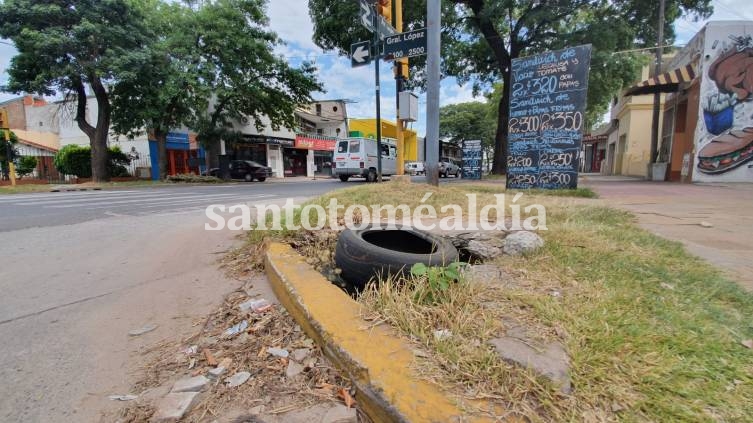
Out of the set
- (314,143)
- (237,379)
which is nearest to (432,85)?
(237,379)

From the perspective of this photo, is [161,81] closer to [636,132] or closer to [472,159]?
[472,159]

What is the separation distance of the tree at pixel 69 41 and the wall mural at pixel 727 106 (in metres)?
19.6

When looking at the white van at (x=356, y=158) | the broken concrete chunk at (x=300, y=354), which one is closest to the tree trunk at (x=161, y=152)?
the white van at (x=356, y=158)

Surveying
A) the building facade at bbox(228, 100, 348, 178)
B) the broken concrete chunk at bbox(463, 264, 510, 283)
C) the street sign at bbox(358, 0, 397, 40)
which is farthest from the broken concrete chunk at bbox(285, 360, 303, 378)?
the building facade at bbox(228, 100, 348, 178)

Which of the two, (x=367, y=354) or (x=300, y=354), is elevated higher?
(x=367, y=354)

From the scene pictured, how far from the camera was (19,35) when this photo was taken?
13086 millimetres

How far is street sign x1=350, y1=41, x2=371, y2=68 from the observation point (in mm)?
6864

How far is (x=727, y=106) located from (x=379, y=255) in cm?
1274

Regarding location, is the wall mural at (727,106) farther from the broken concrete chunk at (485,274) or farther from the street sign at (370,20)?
the broken concrete chunk at (485,274)

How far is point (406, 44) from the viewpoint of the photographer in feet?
20.2

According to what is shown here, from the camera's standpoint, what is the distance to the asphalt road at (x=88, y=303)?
1.51m

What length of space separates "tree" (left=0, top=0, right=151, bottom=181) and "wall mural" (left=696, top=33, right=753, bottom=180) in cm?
1961

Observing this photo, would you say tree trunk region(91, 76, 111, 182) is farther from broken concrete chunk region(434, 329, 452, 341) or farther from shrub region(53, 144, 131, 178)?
broken concrete chunk region(434, 329, 452, 341)

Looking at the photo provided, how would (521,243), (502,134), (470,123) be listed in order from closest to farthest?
(521,243)
(502,134)
(470,123)
